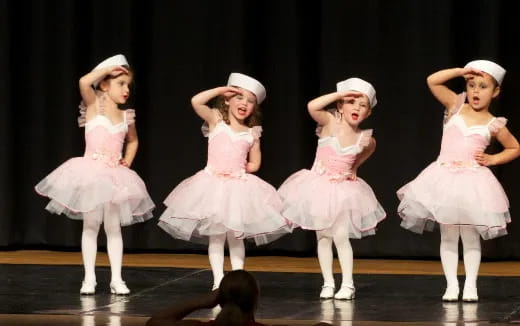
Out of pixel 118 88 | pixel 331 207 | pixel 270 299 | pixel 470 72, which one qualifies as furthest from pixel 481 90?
pixel 118 88

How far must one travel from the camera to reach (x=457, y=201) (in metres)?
5.27

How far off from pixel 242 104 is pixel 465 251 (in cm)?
137

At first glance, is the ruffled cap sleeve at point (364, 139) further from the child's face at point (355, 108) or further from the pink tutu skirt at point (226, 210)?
the pink tutu skirt at point (226, 210)

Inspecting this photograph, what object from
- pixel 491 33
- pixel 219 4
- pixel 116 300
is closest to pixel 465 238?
pixel 116 300

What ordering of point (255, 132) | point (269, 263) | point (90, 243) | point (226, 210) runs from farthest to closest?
1. point (269, 263)
2. point (255, 132)
3. point (90, 243)
4. point (226, 210)

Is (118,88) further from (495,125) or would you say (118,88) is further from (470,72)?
(495,125)

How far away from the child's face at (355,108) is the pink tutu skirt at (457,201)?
45cm

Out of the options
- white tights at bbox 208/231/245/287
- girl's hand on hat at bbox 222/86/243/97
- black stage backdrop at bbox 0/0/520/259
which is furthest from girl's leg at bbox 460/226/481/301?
black stage backdrop at bbox 0/0/520/259

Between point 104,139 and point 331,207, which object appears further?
point 104,139

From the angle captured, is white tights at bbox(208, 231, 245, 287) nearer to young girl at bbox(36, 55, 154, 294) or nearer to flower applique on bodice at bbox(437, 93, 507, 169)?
young girl at bbox(36, 55, 154, 294)

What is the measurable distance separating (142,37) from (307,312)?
3.37m

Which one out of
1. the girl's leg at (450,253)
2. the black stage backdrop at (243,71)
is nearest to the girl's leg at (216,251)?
the girl's leg at (450,253)

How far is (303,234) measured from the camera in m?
7.66

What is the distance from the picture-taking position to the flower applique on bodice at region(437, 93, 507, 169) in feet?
17.9
